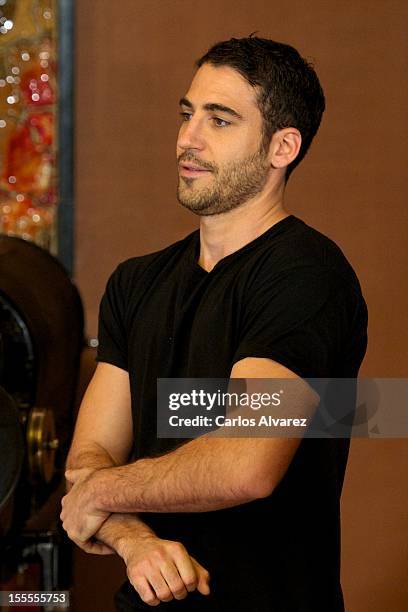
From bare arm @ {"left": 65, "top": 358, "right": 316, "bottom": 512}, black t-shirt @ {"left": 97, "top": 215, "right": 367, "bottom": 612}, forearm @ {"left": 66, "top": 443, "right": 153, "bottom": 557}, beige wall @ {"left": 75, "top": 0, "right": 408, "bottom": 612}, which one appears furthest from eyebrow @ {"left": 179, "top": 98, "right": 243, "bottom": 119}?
beige wall @ {"left": 75, "top": 0, "right": 408, "bottom": 612}

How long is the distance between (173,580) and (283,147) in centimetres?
52

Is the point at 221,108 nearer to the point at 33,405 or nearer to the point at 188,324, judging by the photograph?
the point at 188,324

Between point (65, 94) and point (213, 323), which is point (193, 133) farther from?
point (65, 94)

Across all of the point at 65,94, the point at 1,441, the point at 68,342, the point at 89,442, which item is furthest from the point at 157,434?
the point at 65,94

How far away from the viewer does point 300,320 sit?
107 centimetres

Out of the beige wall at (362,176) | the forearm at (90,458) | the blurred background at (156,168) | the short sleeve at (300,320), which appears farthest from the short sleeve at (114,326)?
A: the beige wall at (362,176)

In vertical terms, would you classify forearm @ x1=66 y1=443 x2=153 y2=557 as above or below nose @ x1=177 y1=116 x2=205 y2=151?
below

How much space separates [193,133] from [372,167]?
0.84m

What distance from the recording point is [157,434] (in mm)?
1195

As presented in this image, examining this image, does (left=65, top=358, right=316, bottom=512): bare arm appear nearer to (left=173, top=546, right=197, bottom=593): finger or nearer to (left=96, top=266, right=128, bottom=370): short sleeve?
(left=173, top=546, right=197, bottom=593): finger

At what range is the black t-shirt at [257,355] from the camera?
3.55 feet

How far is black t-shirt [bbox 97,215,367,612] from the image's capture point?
3.55 feet

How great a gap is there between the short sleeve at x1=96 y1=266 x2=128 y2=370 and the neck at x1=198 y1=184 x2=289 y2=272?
0.42ft

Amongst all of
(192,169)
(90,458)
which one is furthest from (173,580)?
(192,169)
